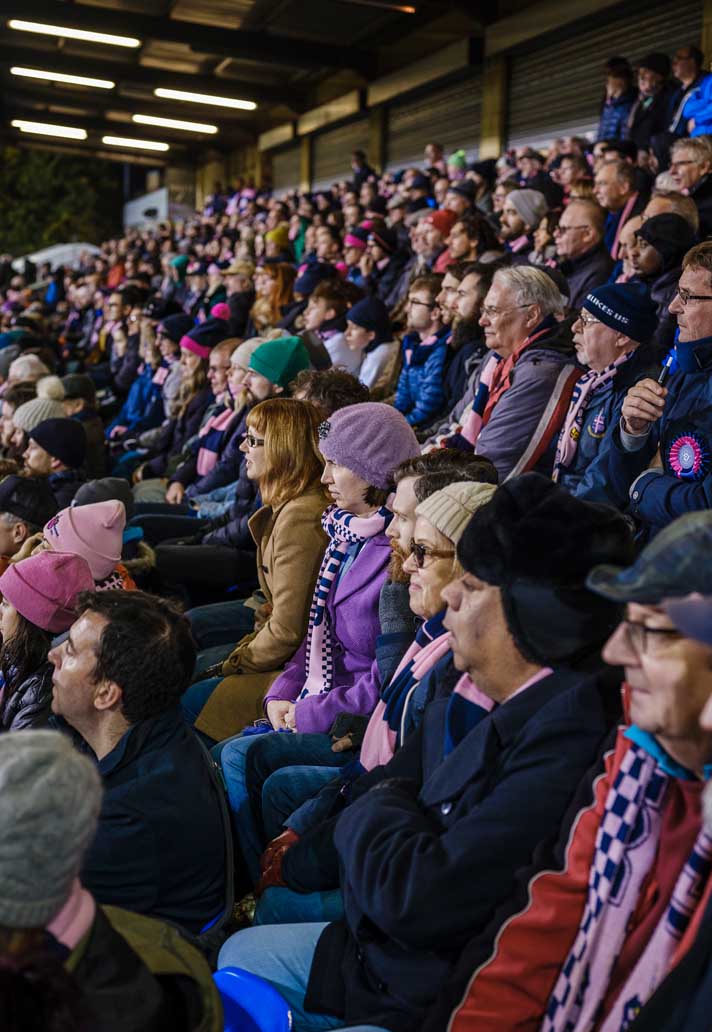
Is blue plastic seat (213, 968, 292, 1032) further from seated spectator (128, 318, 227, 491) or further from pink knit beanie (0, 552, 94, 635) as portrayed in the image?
seated spectator (128, 318, 227, 491)

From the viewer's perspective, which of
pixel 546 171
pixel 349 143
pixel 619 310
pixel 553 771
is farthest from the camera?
pixel 349 143

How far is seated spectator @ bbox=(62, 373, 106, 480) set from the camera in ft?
23.0

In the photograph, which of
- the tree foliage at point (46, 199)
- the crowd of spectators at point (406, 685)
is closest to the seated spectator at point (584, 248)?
the crowd of spectators at point (406, 685)

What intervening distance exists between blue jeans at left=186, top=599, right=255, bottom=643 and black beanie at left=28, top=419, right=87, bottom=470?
1334 mm

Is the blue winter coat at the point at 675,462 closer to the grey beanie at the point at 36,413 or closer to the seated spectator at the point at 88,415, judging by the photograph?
the grey beanie at the point at 36,413

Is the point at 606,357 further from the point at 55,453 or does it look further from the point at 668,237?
the point at 55,453

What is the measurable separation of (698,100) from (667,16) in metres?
4.04

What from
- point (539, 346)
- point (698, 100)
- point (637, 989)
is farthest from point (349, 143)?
point (637, 989)

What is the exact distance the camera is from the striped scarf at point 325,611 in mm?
3266

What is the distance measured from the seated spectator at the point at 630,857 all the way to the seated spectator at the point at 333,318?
16.6 ft

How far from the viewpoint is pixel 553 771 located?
173cm

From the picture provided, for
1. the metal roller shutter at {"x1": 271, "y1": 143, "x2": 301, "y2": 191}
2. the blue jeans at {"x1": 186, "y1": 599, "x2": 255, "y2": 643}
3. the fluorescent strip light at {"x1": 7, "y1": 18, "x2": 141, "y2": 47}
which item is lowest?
the blue jeans at {"x1": 186, "y1": 599, "x2": 255, "y2": 643}

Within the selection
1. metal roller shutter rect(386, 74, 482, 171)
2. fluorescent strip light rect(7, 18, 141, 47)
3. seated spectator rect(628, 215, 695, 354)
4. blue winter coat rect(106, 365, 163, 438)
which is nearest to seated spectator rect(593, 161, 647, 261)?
seated spectator rect(628, 215, 695, 354)

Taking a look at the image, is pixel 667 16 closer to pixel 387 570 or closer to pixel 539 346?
pixel 539 346
